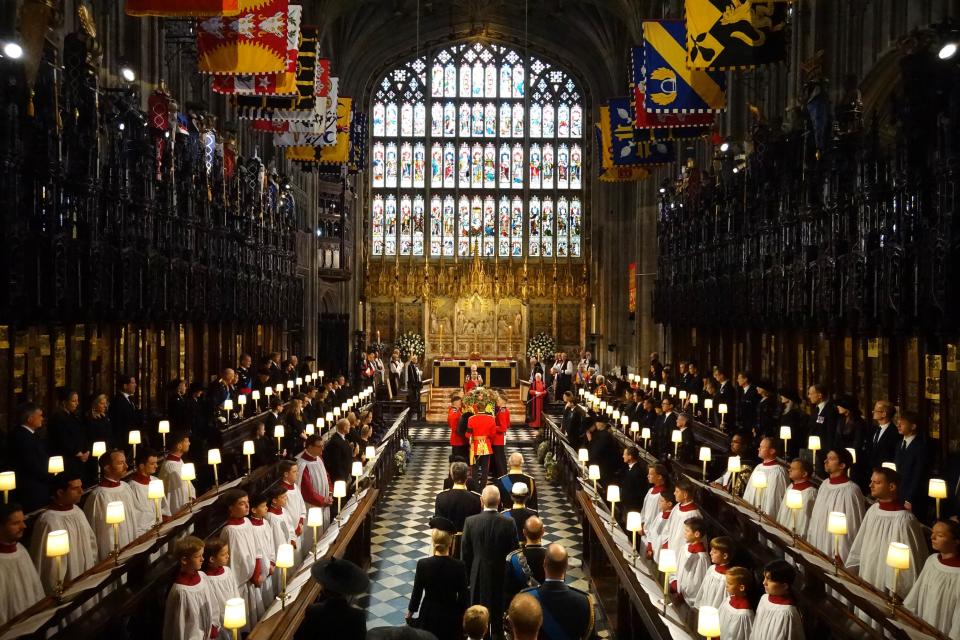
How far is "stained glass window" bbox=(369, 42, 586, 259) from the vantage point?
3478cm

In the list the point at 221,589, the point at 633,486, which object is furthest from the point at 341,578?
the point at 633,486

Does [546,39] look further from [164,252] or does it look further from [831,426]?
[831,426]

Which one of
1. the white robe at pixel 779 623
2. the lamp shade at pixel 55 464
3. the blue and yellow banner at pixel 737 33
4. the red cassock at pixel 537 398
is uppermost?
the blue and yellow banner at pixel 737 33

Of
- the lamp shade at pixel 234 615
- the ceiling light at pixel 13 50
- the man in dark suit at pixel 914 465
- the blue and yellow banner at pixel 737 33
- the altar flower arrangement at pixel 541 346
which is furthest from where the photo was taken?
the altar flower arrangement at pixel 541 346

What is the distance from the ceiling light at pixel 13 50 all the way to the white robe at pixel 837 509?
10.5 m

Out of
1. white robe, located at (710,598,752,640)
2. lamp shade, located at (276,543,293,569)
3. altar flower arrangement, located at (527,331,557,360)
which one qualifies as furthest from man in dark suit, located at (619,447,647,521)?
altar flower arrangement, located at (527,331,557,360)

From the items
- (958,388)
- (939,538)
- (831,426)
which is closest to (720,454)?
(831,426)

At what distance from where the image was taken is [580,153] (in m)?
35.1

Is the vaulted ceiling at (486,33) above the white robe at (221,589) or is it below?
above

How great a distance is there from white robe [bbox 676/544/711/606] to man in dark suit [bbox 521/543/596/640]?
2187 millimetres

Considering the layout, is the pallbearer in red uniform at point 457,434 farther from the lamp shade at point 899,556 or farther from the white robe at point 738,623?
the lamp shade at point 899,556

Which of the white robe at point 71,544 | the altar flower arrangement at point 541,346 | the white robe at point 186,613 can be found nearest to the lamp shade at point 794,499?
the white robe at point 186,613

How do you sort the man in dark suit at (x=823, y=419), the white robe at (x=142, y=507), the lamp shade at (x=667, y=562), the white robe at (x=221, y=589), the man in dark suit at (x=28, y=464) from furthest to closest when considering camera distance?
1. the man in dark suit at (x=823, y=419)
2. the white robe at (x=142, y=507)
3. the man in dark suit at (x=28, y=464)
4. the lamp shade at (x=667, y=562)
5. the white robe at (x=221, y=589)

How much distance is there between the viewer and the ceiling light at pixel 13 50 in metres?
8.99
